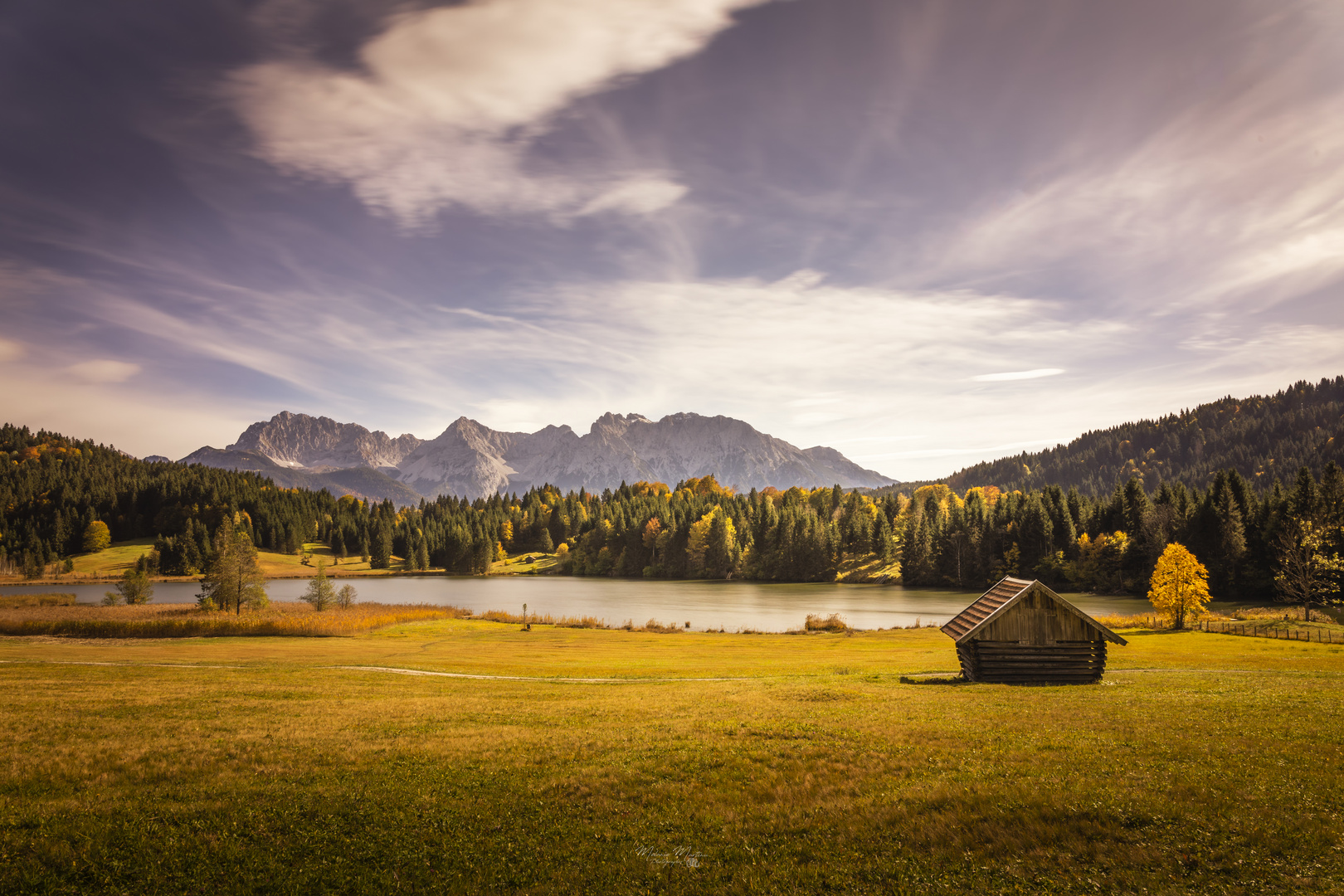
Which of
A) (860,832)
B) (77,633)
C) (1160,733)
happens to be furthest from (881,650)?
(77,633)

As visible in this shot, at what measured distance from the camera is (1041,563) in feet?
Answer: 442

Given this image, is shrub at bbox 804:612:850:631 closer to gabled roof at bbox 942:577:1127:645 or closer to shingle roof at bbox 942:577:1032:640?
gabled roof at bbox 942:577:1127:645

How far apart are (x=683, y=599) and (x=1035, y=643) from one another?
91.1 meters

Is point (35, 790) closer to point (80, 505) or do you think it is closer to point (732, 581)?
point (732, 581)

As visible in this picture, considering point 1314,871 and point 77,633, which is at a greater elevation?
point 1314,871

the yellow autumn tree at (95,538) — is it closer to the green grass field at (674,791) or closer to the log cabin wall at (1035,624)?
the green grass field at (674,791)

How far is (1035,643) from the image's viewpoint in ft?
105

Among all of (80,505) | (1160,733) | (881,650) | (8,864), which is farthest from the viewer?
(80,505)

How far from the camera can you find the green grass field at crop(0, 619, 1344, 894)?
408 inches

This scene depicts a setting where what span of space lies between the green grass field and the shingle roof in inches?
208

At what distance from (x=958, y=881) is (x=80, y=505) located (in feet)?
872

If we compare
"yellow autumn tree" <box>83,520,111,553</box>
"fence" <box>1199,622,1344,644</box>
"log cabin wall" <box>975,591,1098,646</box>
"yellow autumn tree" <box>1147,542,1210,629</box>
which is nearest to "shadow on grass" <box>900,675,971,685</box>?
"log cabin wall" <box>975,591,1098,646</box>

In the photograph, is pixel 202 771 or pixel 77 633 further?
pixel 77 633

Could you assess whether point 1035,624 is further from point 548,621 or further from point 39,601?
point 39,601
